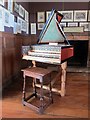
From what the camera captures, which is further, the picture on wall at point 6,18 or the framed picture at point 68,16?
the framed picture at point 68,16

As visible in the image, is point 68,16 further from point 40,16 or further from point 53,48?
point 53,48

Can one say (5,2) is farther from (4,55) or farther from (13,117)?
(13,117)

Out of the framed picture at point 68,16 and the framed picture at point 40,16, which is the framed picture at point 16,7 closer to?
the framed picture at point 40,16

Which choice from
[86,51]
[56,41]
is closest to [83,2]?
[86,51]

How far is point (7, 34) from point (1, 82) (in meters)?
1.09

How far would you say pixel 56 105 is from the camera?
2.64m

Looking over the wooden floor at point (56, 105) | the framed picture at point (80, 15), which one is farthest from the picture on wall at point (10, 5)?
the framed picture at point (80, 15)

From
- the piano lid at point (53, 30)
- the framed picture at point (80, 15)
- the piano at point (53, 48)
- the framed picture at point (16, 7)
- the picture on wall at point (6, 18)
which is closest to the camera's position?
the piano at point (53, 48)

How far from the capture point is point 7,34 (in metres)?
3.49

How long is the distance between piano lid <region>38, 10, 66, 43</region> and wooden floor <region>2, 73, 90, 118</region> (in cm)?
115

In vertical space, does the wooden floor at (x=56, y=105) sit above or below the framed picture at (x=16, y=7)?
below

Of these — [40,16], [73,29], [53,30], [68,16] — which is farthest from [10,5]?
[73,29]

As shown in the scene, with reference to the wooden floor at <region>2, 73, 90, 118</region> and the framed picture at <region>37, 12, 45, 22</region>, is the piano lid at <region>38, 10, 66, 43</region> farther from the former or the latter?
the framed picture at <region>37, 12, 45, 22</region>

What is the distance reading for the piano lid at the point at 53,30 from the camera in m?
2.95
